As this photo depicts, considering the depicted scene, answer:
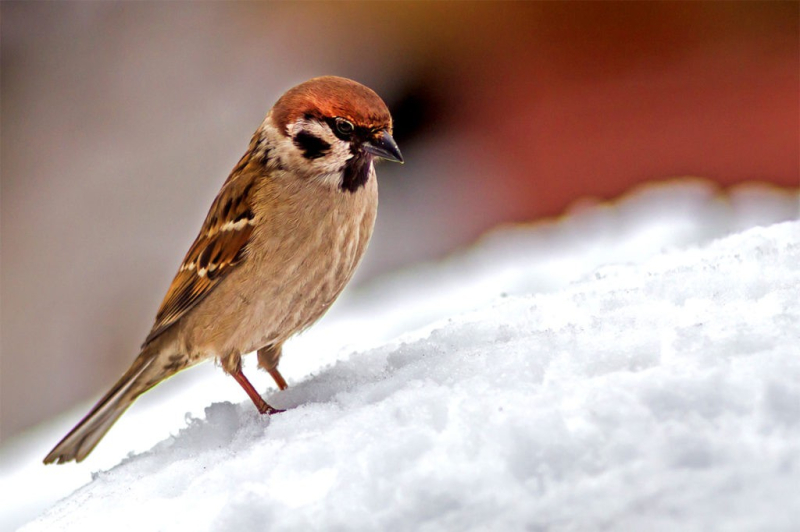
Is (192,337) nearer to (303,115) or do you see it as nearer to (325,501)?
(303,115)

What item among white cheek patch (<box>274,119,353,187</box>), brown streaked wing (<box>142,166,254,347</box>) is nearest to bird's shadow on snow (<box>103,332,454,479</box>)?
brown streaked wing (<box>142,166,254,347</box>)

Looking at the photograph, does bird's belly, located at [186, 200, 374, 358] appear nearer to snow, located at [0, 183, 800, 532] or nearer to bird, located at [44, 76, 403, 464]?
bird, located at [44, 76, 403, 464]

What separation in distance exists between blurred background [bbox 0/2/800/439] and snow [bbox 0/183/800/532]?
91.9 inches

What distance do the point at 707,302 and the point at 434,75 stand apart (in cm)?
358

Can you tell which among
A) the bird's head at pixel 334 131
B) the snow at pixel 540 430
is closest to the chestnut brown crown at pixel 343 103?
the bird's head at pixel 334 131

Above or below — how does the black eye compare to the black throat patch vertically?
above

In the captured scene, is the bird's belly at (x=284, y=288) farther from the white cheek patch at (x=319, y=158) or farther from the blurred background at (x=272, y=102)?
the blurred background at (x=272, y=102)

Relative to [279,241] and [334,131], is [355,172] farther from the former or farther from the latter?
[279,241]

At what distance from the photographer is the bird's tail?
86.8 inches

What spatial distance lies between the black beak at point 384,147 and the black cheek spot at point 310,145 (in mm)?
126

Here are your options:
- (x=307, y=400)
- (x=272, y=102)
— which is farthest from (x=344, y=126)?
(x=272, y=102)

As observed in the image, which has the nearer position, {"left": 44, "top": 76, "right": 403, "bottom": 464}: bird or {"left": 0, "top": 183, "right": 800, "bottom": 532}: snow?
Result: {"left": 0, "top": 183, "right": 800, "bottom": 532}: snow

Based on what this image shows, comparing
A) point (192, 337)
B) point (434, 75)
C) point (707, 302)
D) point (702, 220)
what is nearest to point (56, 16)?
point (434, 75)

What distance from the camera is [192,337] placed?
2.20m
